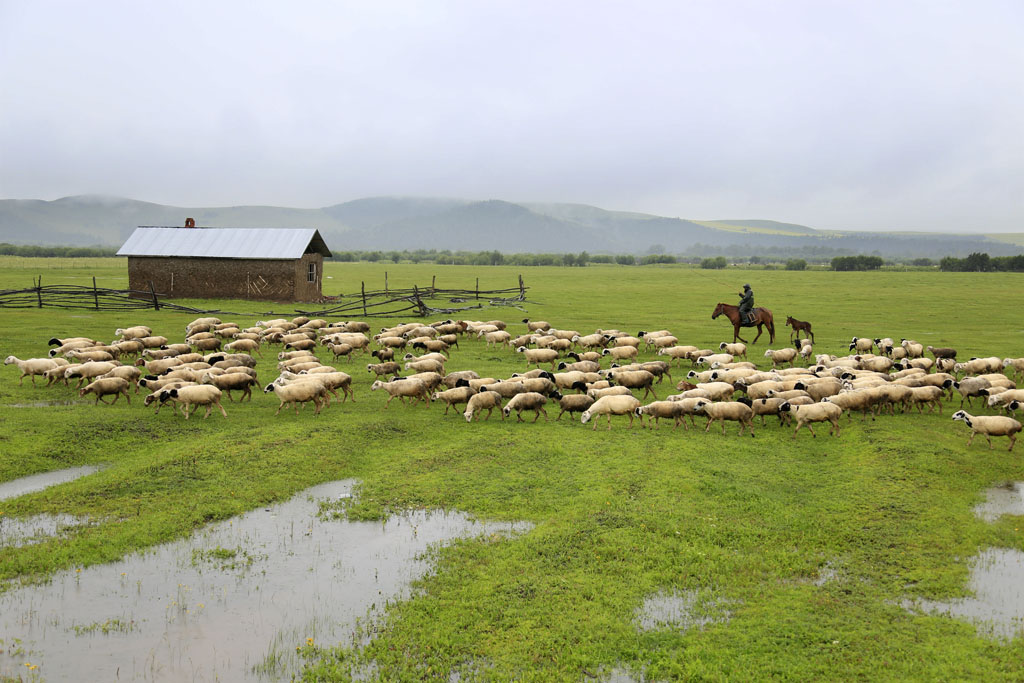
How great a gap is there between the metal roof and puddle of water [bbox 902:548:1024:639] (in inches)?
1639

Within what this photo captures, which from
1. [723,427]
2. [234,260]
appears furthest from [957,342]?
[234,260]

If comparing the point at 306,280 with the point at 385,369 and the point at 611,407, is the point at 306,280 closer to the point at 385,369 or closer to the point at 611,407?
the point at 385,369

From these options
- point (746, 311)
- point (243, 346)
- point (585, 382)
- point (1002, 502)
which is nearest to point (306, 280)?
point (243, 346)

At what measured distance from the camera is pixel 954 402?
1953 cm

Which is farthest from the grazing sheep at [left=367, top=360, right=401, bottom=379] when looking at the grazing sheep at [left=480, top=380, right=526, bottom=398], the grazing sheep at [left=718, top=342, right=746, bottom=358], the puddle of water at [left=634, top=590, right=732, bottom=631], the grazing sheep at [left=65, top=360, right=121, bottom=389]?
the puddle of water at [left=634, top=590, right=732, bottom=631]

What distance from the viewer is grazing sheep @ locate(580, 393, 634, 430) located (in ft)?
53.0

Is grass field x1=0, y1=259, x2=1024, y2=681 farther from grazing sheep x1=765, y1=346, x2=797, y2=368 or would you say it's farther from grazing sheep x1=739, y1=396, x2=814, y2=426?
grazing sheep x1=765, y1=346, x2=797, y2=368

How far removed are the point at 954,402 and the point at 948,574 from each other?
12522 mm

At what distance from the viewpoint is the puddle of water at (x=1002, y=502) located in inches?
444

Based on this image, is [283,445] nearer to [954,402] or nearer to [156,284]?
[954,402]

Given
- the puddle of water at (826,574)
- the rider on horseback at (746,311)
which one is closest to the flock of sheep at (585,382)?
the rider on horseback at (746,311)

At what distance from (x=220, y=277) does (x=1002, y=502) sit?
146 feet

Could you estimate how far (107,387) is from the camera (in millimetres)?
17547

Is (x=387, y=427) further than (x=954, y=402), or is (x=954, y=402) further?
(x=954, y=402)
